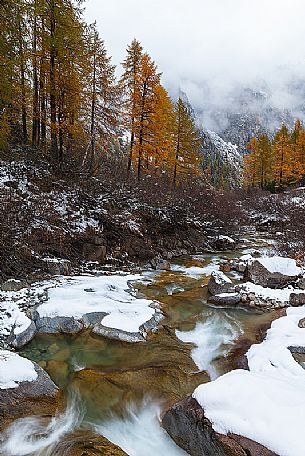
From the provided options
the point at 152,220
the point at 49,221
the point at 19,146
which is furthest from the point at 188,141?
the point at 49,221

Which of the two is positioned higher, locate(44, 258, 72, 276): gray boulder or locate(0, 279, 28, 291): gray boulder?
locate(44, 258, 72, 276): gray boulder

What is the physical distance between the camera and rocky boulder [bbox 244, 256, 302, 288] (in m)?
11.3

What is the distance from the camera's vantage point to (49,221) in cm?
1297

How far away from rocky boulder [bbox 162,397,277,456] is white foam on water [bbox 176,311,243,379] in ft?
→ 6.61

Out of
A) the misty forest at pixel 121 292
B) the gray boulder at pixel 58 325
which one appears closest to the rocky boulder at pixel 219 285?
the misty forest at pixel 121 292

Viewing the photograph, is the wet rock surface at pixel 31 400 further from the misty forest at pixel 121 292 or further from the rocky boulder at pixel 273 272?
the rocky boulder at pixel 273 272

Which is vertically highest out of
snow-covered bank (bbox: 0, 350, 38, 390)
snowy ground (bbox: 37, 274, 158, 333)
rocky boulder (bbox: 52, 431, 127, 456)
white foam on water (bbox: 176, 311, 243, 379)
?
snowy ground (bbox: 37, 274, 158, 333)

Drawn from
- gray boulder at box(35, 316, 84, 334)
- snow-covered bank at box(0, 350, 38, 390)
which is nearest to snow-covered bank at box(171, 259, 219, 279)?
gray boulder at box(35, 316, 84, 334)

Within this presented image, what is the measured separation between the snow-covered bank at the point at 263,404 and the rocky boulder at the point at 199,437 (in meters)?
0.08

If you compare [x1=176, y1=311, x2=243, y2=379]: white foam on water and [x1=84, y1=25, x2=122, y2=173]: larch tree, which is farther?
[x1=84, y1=25, x2=122, y2=173]: larch tree

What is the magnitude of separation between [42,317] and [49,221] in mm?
5622

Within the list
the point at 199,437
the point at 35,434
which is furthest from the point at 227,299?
the point at 35,434

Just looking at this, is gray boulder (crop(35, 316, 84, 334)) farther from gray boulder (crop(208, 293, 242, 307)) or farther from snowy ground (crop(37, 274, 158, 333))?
gray boulder (crop(208, 293, 242, 307))

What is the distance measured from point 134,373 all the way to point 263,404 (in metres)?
3.06
